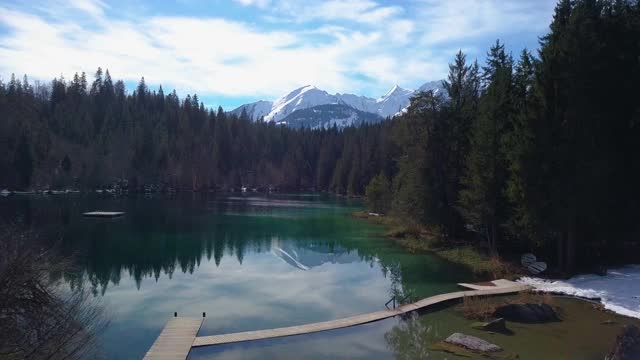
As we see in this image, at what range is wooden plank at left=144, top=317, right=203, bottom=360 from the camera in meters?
17.5

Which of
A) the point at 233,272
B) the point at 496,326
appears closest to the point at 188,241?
the point at 233,272

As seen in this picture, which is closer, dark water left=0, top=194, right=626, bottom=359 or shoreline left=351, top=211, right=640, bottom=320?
dark water left=0, top=194, right=626, bottom=359

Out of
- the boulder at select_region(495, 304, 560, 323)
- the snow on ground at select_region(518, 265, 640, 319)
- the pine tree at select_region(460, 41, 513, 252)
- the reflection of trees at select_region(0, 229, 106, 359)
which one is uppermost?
the pine tree at select_region(460, 41, 513, 252)

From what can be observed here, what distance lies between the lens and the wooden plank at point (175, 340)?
17.5 m

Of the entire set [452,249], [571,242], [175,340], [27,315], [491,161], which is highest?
[491,161]

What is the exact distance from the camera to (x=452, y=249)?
41719mm

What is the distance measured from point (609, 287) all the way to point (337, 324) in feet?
48.9

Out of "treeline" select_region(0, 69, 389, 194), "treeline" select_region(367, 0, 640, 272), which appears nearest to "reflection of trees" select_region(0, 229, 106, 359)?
"treeline" select_region(367, 0, 640, 272)

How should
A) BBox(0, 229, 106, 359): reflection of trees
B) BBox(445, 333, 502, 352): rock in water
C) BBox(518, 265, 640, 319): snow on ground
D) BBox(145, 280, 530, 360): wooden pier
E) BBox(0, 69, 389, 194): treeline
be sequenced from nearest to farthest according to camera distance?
1. BBox(0, 229, 106, 359): reflection of trees
2. BBox(445, 333, 502, 352): rock in water
3. BBox(145, 280, 530, 360): wooden pier
4. BBox(518, 265, 640, 319): snow on ground
5. BBox(0, 69, 389, 194): treeline

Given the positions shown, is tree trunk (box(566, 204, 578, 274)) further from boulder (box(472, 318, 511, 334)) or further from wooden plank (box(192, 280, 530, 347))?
boulder (box(472, 318, 511, 334))

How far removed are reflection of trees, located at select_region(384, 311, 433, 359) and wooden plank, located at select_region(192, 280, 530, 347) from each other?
3.22 ft

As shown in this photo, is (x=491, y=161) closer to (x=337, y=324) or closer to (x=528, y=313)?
(x=528, y=313)

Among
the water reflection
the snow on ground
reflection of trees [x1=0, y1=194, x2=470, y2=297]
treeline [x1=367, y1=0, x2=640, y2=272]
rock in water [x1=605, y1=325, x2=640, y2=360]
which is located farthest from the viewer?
reflection of trees [x1=0, y1=194, x2=470, y2=297]

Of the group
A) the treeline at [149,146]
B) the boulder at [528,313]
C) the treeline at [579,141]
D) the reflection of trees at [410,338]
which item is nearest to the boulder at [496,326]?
the boulder at [528,313]
